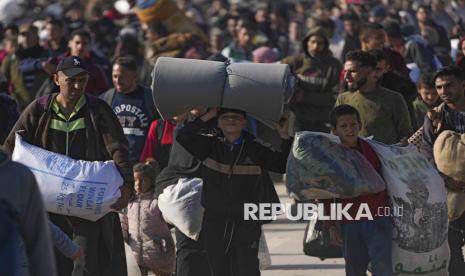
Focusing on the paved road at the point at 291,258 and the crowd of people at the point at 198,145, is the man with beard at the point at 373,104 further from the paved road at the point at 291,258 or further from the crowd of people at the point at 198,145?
the paved road at the point at 291,258

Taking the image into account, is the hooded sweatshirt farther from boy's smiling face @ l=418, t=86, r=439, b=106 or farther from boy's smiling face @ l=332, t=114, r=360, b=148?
boy's smiling face @ l=332, t=114, r=360, b=148

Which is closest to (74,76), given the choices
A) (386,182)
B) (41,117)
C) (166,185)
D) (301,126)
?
(41,117)

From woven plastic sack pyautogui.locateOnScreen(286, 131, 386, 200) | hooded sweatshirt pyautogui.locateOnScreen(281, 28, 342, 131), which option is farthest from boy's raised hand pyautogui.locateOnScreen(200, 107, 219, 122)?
hooded sweatshirt pyautogui.locateOnScreen(281, 28, 342, 131)

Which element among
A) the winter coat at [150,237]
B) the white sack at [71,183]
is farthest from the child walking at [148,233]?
the white sack at [71,183]

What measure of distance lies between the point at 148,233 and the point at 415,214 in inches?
76.5

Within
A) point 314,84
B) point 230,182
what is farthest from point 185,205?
point 314,84

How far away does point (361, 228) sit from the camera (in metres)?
9.74

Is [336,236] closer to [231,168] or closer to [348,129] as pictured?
[348,129]

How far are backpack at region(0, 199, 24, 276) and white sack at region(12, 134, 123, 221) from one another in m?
3.00

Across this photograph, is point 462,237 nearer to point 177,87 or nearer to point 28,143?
point 177,87

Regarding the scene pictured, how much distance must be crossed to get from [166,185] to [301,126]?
4.88 meters

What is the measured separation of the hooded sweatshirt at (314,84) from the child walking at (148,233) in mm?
3918

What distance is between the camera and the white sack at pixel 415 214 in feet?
32.2

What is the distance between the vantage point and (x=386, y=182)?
9836mm
